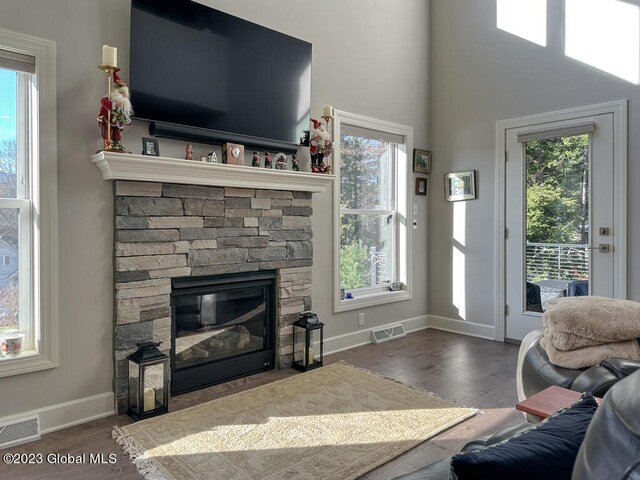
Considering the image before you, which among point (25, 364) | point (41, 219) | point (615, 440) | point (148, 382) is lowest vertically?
point (148, 382)

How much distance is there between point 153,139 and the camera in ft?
9.33

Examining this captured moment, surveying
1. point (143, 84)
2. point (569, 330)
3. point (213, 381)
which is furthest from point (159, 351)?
point (569, 330)

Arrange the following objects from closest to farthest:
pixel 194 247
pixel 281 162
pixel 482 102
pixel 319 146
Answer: pixel 194 247, pixel 281 162, pixel 319 146, pixel 482 102

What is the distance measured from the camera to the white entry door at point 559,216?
3777 millimetres

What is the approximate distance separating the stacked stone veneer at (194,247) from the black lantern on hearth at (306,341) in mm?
57

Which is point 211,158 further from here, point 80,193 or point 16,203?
point 16,203

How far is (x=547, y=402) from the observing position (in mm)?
1517

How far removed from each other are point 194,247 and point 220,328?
0.67 metres

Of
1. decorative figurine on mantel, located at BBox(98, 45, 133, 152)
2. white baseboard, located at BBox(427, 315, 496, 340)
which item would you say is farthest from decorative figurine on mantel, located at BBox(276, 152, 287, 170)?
white baseboard, located at BBox(427, 315, 496, 340)

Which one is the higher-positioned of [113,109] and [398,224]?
[113,109]

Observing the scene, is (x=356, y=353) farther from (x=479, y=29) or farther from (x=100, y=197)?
(x=479, y=29)

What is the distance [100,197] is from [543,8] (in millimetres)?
4137


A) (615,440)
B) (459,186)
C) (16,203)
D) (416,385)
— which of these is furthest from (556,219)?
(16,203)

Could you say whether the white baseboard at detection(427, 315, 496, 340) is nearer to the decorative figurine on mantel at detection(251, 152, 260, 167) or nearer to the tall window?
the decorative figurine on mantel at detection(251, 152, 260, 167)
